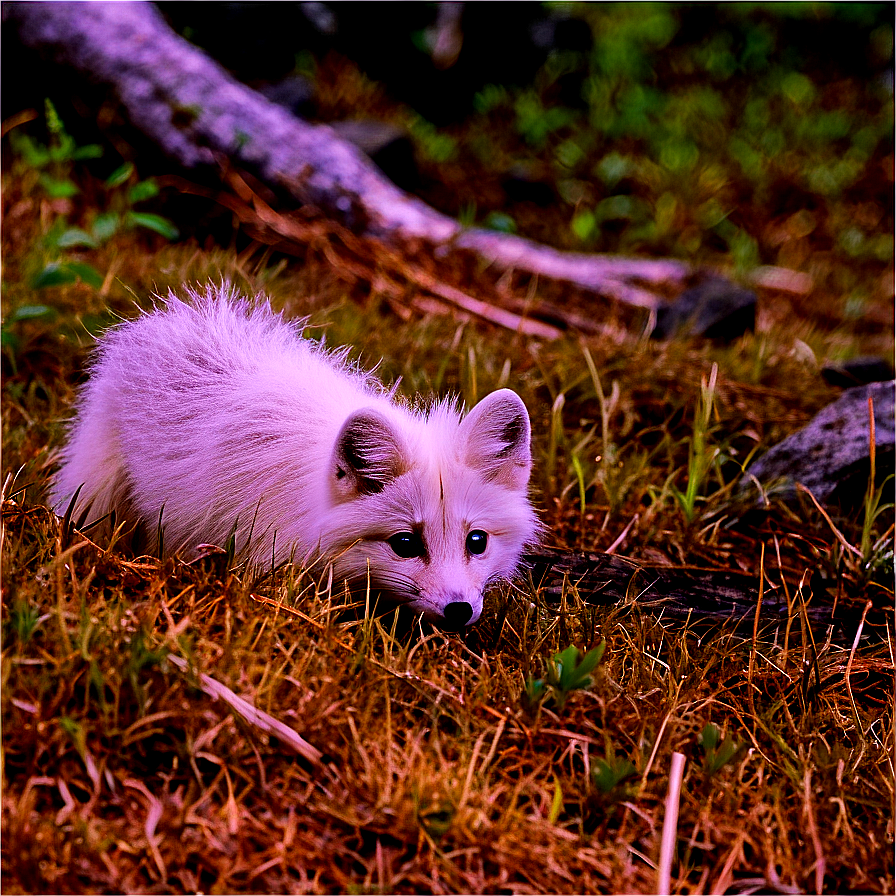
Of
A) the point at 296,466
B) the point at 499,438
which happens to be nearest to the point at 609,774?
the point at 499,438

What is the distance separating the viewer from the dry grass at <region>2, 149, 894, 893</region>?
2469mm

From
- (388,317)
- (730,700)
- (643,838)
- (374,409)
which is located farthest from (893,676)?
(388,317)

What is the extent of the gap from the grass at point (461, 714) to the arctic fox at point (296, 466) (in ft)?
0.53

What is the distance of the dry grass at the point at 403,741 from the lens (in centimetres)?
247

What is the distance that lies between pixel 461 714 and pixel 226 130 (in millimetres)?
5028

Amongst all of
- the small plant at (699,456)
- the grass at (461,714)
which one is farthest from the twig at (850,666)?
the small plant at (699,456)

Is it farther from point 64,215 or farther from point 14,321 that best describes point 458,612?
point 64,215

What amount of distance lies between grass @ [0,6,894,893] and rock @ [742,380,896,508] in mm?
95

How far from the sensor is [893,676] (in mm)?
3545

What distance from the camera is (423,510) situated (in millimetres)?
3199

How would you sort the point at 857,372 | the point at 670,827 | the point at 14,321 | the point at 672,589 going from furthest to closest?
the point at 857,372, the point at 14,321, the point at 672,589, the point at 670,827

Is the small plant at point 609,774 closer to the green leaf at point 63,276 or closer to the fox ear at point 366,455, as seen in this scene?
the fox ear at point 366,455

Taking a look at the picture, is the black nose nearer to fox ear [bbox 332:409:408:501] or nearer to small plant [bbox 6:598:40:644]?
fox ear [bbox 332:409:408:501]

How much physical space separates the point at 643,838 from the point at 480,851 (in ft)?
1.57
